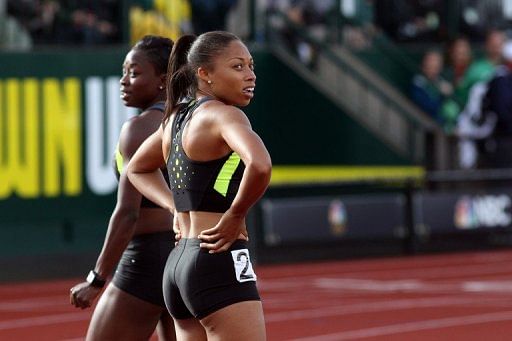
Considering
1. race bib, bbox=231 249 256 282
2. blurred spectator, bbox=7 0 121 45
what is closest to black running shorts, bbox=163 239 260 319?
race bib, bbox=231 249 256 282

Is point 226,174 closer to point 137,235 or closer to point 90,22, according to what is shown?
point 137,235

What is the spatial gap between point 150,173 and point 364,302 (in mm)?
7142

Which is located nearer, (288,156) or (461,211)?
(288,156)

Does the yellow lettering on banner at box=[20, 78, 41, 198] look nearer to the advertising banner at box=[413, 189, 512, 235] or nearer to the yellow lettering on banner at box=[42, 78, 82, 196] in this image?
the yellow lettering on banner at box=[42, 78, 82, 196]

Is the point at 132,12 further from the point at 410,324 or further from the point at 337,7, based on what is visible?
the point at 410,324

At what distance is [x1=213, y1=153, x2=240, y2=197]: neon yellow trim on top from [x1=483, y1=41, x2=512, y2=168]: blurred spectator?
44.3ft

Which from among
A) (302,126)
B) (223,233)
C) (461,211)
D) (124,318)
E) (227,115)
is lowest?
(461,211)

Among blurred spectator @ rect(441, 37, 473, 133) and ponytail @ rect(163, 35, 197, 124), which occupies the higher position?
ponytail @ rect(163, 35, 197, 124)

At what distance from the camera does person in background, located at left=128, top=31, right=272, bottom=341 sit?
5.15 meters

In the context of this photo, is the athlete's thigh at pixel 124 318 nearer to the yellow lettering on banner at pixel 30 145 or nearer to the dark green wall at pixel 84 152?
the dark green wall at pixel 84 152

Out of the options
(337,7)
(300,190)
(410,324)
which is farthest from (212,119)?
(337,7)

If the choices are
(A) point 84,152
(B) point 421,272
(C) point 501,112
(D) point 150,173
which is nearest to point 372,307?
(B) point 421,272

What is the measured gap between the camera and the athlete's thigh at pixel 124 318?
6.38 metres

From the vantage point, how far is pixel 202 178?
5.26 metres
